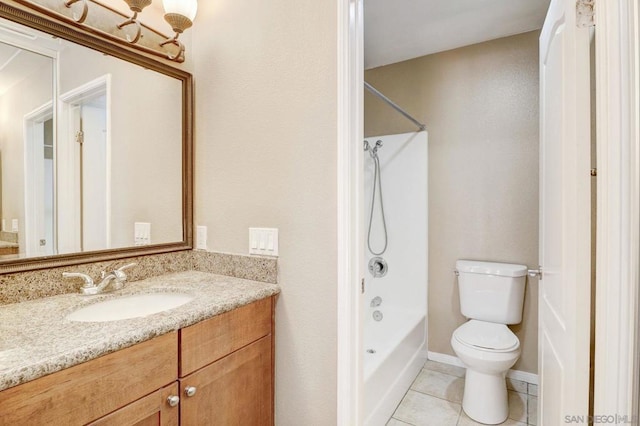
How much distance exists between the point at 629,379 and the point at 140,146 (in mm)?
1903

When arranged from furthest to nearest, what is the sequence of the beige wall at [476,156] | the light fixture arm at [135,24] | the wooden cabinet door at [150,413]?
the beige wall at [476,156]
the light fixture arm at [135,24]
the wooden cabinet door at [150,413]

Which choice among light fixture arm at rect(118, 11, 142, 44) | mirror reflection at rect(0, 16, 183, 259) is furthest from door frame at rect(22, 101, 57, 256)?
light fixture arm at rect(118, 11, 142, 44)

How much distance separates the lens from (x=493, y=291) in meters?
2.19

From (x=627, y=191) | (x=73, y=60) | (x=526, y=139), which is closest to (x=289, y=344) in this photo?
(x=627, y=191)

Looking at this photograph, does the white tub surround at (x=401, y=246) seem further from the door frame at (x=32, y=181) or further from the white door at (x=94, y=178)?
the door frame at (x=32, y=181)

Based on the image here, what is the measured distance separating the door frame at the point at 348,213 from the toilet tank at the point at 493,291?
1.35 m

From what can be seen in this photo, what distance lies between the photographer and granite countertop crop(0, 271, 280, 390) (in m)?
0.71

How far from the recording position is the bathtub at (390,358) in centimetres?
171

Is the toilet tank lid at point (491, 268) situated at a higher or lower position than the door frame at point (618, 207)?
lower

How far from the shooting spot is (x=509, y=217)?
2.30 metres

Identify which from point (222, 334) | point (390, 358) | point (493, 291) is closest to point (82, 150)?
point (222, 334)

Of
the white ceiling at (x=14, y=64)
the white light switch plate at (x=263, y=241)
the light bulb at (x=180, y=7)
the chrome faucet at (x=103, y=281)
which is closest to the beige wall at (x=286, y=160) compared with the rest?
the white light switch plate at (x=263, y=241)

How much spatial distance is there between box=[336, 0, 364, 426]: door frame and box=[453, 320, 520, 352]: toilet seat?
962mm

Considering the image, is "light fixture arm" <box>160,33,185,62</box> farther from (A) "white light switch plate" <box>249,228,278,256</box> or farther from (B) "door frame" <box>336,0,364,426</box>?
(A) "white light switch plate" <box>249,228,278,256</box>
